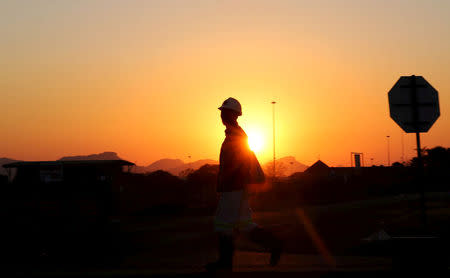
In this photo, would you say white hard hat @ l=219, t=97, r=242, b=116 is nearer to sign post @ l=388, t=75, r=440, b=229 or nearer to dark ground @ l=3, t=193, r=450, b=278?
dark ground @ l=3, t=193, r=450, b=278

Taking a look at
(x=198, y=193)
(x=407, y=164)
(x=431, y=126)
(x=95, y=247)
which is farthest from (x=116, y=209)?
(x=407, y=164)

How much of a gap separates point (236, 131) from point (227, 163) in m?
0.40

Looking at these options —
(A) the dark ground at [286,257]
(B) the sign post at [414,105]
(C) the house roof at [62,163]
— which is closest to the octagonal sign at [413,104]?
(B) the sign post at [414,105]

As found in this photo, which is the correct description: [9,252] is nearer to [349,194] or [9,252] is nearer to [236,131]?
[236,131]

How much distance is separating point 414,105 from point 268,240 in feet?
17.5

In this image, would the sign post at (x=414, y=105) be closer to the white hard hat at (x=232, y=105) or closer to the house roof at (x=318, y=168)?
the white hard hat at (x=232, y=105)

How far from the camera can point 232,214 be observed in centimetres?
609

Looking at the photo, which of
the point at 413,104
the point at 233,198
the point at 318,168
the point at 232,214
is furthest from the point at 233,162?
the point at 318,168

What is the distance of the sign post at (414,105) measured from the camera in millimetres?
10180

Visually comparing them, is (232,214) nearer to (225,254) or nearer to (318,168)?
(225,254)

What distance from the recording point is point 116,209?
54.0ft

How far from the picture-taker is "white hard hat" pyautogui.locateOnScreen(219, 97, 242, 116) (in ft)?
20.9

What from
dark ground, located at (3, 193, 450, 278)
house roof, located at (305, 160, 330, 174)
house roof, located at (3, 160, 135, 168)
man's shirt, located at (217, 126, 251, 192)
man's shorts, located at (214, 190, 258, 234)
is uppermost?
house roof, located at (305, 160, 330, 174)

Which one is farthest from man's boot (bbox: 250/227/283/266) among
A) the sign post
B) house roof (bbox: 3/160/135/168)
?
house roof (bbox: 3/160/135/168)
